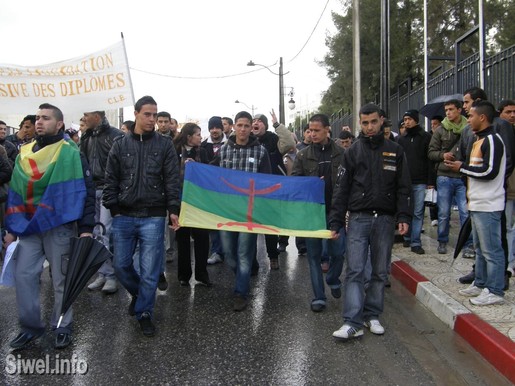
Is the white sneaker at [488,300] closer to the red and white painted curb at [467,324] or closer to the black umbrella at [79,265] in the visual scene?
the red and white painted curb at [467,324]

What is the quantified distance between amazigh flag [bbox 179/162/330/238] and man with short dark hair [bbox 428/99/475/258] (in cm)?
243

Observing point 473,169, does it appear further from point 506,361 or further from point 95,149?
point 95,149

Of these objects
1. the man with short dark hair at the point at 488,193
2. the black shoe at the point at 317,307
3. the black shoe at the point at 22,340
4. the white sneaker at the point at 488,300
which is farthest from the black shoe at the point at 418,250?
the black shoe at the point at 22,340

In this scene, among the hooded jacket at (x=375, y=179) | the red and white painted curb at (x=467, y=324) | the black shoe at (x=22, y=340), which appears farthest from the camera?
the hooded jacket at (x=375, y=179)

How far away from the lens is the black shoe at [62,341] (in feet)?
14.0

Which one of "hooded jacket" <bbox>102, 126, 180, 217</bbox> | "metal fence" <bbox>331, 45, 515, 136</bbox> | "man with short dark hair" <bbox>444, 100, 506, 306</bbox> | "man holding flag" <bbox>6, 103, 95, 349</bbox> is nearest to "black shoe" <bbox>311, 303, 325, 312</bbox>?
"man with short dark hair" <bbox>444, 100, 506, 306</bbox>

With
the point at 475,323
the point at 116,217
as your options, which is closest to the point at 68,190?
the point at 116,217

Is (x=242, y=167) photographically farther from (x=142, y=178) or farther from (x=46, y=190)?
(x=46, y=190)

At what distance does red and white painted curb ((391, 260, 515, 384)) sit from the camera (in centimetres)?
388

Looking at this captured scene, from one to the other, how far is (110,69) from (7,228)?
10.0 feet

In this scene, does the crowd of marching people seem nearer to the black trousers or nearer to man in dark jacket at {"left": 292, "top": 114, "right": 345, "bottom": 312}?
man in dark jacket at {"left": 292, "top": 114, "right": 345, "bottom": 312}

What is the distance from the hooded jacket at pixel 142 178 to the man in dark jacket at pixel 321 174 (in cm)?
149

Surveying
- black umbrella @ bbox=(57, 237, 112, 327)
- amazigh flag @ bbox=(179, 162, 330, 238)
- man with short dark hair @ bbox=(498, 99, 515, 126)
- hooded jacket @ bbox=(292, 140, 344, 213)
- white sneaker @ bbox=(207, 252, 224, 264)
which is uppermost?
man with short dark hair @ bbox=(498, 99, 515, 126)

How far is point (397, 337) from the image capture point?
461 cm
